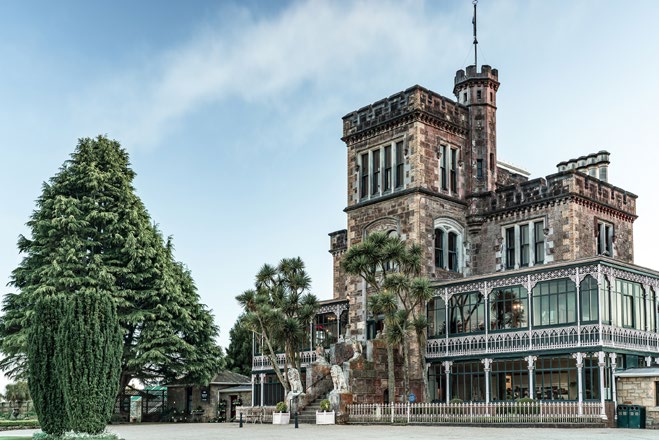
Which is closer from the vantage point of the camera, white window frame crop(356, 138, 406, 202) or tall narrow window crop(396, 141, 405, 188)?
tall narrow window crop(396, 141, 405, 188)

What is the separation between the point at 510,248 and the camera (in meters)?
40.2

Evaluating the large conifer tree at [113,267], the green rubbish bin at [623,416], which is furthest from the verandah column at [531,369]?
the large conifer tree at [113,267]

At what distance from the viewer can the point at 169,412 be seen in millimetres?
49469

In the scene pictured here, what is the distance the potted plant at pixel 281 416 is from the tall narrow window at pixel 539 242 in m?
13.6

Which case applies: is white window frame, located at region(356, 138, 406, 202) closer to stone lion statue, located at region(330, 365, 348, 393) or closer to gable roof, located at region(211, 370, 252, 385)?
stone lion statue, located at region(330, 365, 348, 393)

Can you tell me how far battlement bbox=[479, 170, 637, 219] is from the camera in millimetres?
37906

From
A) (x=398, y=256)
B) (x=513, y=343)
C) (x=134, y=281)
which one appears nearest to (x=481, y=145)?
(x=398, y=256)

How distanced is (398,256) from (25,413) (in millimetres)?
27896

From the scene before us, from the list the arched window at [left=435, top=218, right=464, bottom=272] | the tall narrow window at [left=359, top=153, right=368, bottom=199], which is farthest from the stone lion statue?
the tall narrow window at [left=359, top=153, right=368, bottom=199]

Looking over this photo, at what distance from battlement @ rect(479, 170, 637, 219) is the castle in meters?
0.07

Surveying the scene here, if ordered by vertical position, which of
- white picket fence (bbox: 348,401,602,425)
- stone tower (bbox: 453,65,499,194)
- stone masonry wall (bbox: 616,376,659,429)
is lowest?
white picket fence (bbox: 348,401,602,425)

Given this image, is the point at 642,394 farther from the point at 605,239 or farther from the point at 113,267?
the point at 113,267

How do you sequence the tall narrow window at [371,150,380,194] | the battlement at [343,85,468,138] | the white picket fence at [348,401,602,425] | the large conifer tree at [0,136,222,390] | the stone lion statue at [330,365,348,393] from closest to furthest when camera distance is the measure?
the white picket fence at [348,401,602,425]
the stone lion statue at [330,365,348,393]
the battlement at [343,85,468,138]
the tall narrow window at [371,150,380,194]
the large conifer tree at [0,136,222,390]

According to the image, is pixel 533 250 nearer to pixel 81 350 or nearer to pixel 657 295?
pixel 657 295
